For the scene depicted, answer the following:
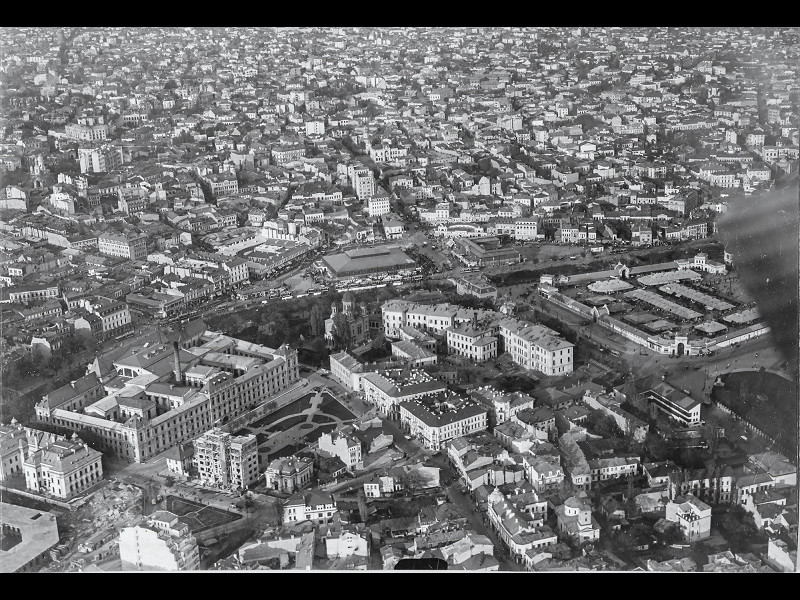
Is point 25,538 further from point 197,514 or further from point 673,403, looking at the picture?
point 673,403

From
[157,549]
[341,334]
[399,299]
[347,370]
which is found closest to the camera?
[157,549]

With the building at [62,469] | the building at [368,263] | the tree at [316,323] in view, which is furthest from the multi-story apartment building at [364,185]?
the building at [62,469]

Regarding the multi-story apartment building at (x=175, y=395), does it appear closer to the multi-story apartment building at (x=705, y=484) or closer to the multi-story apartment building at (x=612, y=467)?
the multi-story apartment building at (x=612, y=467)

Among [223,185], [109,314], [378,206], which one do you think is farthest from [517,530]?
[223,185]

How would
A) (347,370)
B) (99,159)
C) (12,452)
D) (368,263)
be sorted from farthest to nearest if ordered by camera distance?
(99,159), (368,263), (347,370), (12,452)

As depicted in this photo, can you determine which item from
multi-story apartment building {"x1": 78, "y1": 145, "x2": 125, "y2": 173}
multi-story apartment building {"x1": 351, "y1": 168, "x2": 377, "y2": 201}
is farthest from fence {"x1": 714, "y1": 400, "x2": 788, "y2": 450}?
multi-story apartment building {"x1": 78, "y1": 145, "x2": 125, "y2": 173}
